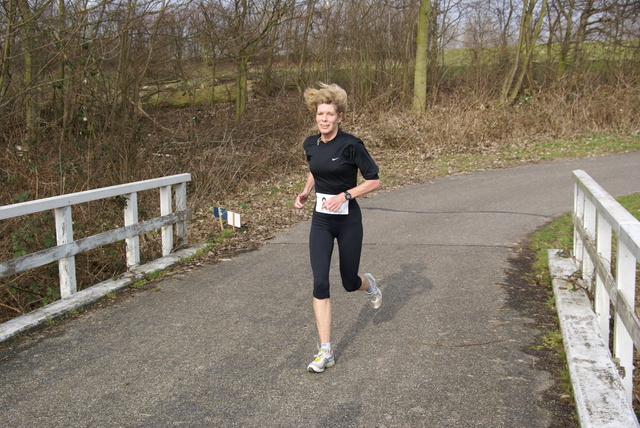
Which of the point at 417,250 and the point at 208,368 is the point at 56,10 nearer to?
the point at 417,250

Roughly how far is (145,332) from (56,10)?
740 cm

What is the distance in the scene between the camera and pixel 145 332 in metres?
5.71

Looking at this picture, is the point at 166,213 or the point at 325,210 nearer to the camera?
the point at 325,210

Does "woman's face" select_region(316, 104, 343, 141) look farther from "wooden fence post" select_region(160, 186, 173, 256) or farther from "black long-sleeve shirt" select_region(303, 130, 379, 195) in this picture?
"wooden fence post" select_region(160, 186, 173, 256)

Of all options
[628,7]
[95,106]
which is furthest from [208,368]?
[628,7]

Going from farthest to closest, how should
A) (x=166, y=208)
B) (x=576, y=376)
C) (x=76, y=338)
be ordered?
1. (x=166, y=208)
2. (x=76, y=338)
3. (x=576, y=376)

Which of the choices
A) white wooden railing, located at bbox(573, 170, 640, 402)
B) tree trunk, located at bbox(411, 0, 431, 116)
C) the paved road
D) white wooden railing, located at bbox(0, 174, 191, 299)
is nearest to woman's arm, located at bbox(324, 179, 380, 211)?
the paved road

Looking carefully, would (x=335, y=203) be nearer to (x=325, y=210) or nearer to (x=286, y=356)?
(x=325, y=210)

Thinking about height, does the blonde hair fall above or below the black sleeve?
above

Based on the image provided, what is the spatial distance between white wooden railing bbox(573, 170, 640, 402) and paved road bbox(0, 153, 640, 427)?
0.56 meters

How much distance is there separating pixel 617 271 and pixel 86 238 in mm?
5051

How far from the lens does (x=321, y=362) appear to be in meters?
4.71

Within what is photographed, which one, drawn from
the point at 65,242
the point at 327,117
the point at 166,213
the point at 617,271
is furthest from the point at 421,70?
the point at 617,271

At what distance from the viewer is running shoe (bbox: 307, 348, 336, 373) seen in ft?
15.4
